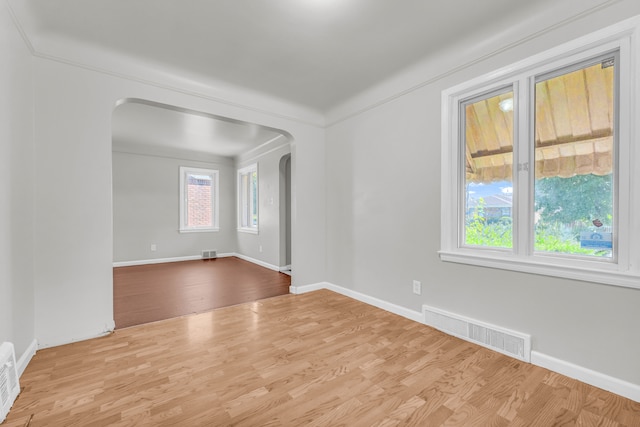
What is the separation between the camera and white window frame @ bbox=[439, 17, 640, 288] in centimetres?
162

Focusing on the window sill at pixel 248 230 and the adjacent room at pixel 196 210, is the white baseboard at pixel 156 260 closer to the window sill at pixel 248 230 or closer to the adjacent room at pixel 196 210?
the adjacent room at pixel 196 210

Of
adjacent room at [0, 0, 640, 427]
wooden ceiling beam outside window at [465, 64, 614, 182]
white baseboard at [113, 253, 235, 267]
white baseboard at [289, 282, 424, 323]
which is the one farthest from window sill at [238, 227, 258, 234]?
wooden ceiling beam outside window at [465, 64, 614, 182]

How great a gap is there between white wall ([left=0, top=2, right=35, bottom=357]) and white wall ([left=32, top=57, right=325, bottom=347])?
0.08 meters

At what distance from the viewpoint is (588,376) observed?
175 centimetres

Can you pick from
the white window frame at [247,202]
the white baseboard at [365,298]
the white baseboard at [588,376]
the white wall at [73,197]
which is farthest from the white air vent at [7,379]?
the white window frame at [247,202]

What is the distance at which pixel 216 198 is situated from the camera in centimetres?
682

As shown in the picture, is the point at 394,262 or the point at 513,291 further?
the point at 394,262

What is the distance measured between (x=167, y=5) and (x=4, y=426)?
266 cm

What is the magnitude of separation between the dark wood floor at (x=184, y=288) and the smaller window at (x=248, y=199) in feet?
3.59

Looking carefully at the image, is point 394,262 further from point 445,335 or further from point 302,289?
point 302,289

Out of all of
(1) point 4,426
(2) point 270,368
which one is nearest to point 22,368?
(1) point 4,426

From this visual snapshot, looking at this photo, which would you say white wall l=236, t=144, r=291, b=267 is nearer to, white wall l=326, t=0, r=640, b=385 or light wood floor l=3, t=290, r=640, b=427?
white wall l=326, t=0, r=640, b=385

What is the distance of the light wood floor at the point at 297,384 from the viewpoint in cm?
147

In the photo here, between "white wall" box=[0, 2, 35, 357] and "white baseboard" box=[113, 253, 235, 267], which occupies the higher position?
"white wall" box=[0, 2, 35, 357]
